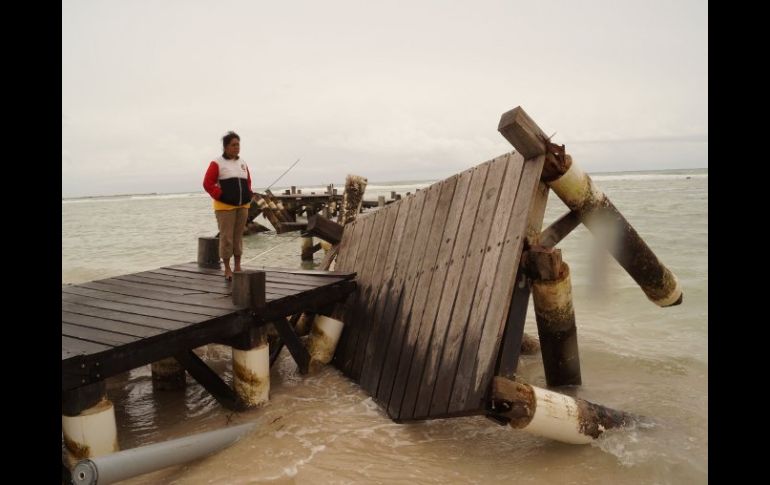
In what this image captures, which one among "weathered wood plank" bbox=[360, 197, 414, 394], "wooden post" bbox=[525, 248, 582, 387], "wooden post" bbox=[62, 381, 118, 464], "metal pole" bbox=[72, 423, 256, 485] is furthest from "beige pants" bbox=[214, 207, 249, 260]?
"wooden post" bbox=[525, 248, 582, 387]

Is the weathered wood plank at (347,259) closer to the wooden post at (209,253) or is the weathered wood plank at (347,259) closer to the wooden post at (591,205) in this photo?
the wooden post at (209,253)

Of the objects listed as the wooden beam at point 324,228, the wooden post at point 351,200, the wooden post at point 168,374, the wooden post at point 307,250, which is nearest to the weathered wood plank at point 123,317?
the wooden post at point 168,374

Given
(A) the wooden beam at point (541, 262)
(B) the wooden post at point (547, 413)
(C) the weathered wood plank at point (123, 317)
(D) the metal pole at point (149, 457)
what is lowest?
(D) the metal pole at point (149, 457)

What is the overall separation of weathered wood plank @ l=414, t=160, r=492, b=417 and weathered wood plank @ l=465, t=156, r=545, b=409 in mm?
492

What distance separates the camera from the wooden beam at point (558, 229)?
4.21 meters

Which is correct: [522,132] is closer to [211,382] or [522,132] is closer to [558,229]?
[558,229]

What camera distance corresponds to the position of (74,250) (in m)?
20.4

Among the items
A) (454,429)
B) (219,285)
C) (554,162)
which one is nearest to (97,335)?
(219,285)

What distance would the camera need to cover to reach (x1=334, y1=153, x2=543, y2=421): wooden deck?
3566mm

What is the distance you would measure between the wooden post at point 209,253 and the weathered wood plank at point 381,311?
257 centimetres

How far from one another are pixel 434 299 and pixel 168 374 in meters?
3.22

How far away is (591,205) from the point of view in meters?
4.23

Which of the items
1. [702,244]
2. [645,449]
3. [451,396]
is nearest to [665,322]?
[645,449]

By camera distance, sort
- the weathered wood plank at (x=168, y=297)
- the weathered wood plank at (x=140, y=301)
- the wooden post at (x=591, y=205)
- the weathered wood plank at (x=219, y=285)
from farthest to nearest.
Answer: the weathered wood plank at (x=219, y=285) < the weathered wood plank at (x=168, y=297) < the weathered wood plank at (x=140, y=301) < the wooden post at (x=591, y=205)
